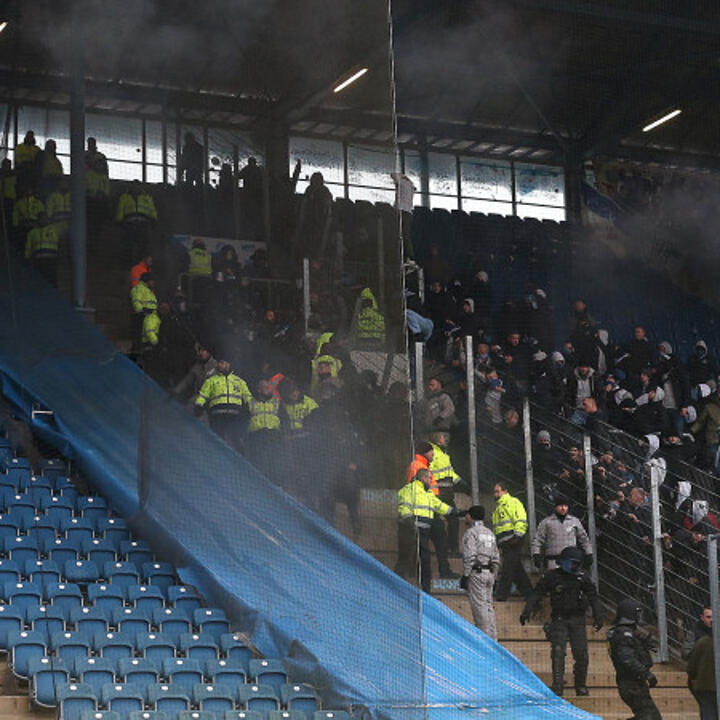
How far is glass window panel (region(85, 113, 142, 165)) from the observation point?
369 inches

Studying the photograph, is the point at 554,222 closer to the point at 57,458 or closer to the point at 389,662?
the point at 57,458

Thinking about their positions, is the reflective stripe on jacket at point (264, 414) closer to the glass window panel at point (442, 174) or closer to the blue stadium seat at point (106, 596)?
the blue stadium seat at point (106, 596)

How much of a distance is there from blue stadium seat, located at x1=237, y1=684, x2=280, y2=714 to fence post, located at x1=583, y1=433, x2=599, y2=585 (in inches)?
151

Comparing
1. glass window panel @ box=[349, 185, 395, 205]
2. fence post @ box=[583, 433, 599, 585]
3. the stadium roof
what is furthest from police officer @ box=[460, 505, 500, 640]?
glass window panel @ box=[349, 185, 395, 205]

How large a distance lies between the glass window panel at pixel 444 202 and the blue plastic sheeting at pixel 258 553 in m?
12.7

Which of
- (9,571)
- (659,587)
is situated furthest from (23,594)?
(659,587)

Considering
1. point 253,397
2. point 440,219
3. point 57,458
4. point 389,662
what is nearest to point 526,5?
point 440,219

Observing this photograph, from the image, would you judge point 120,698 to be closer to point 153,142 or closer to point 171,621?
point 171,621

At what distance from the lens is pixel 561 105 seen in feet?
72.8

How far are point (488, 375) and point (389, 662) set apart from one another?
6.22m

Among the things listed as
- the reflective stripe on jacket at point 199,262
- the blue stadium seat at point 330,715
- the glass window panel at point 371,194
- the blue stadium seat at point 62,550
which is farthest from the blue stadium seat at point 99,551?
the glass window panel at point 371,194

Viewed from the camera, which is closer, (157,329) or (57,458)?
(157,329)

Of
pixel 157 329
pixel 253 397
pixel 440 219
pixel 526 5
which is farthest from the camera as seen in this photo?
pixel 440 219

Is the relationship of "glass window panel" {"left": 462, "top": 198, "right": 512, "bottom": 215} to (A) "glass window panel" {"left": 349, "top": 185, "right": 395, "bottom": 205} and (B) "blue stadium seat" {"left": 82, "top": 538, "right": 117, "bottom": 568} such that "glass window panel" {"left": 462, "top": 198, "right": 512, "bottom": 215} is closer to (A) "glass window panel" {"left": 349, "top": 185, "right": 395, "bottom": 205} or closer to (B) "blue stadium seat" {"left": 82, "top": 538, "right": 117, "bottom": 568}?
(B) "blue stadium seat" {"left": 82, "top": 538, "right": 117, "bottom": 568}
